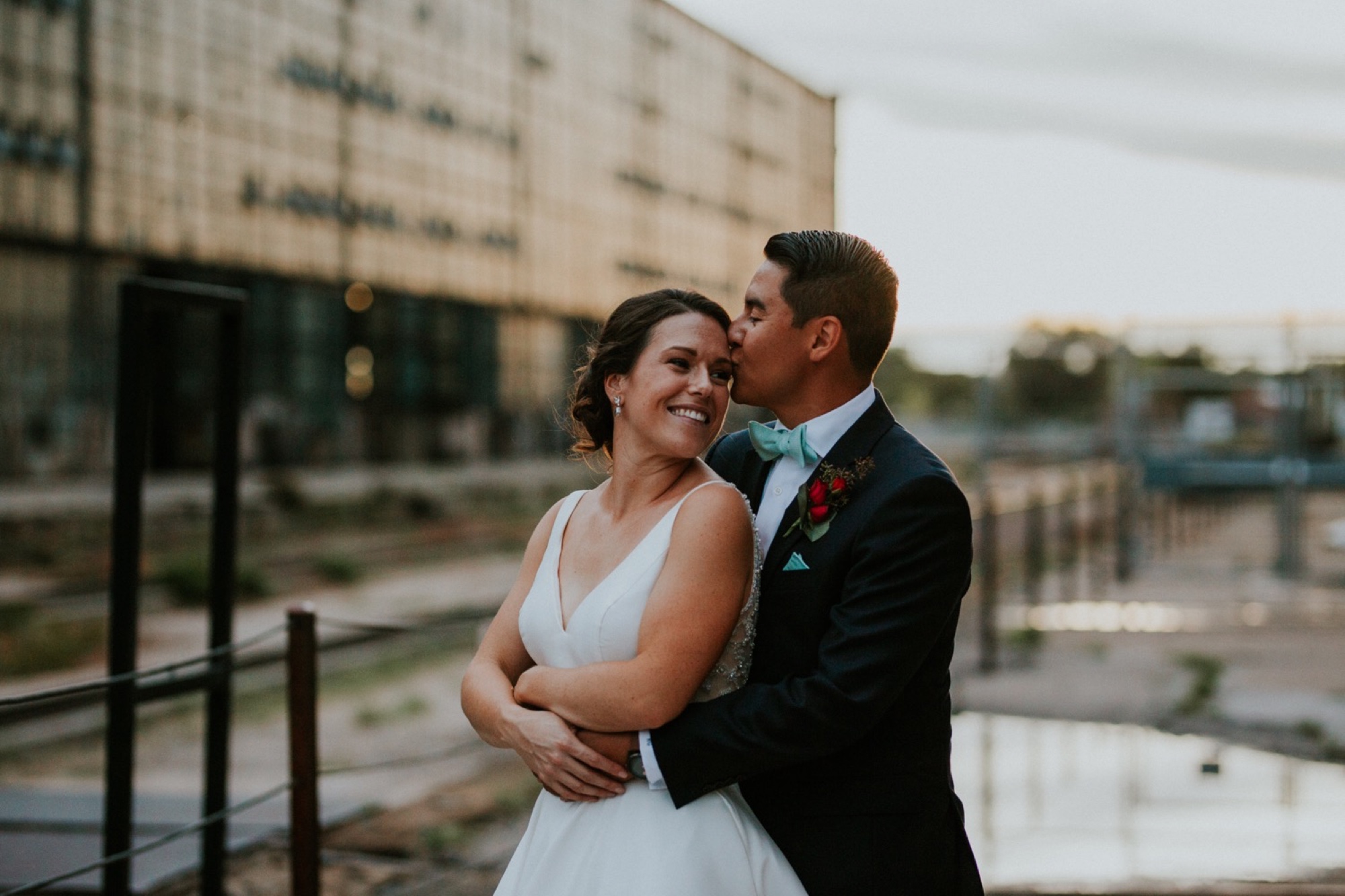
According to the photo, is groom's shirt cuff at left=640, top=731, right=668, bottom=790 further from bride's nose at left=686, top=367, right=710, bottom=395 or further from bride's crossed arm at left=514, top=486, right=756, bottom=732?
bride's nose at left=686, top=367, right=710, bottom=395

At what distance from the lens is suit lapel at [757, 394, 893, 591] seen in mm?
2551

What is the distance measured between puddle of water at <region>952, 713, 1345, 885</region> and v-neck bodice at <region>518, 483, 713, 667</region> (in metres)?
3.11

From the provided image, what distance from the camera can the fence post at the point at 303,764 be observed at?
14.2 ft

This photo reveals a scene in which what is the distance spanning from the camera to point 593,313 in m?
60.4

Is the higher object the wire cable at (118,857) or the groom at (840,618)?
the groom at (840,618)

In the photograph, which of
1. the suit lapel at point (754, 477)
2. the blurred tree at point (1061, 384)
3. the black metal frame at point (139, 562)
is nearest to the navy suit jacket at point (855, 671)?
the suit lapel at point (754, 477)

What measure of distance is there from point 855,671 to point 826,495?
13.6 inches

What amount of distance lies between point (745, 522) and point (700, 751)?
0.42 m

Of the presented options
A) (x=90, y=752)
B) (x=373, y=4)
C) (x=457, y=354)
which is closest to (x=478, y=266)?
(x=457, y=354)

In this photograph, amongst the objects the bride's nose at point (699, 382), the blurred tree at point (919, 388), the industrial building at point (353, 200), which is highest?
the industrial building at point (353, 200)

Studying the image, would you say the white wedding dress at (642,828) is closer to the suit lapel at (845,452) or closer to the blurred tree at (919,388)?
the suit lapel at (845,452)

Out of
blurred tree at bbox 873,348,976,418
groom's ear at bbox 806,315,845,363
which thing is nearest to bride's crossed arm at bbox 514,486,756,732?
groom's ear at bbox 806,315,845,363

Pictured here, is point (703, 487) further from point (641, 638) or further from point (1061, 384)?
point (1061, 384)

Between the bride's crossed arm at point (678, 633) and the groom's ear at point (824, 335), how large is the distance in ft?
1.05
